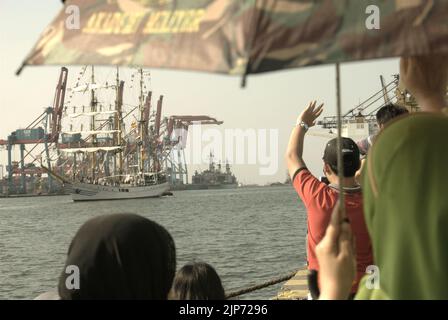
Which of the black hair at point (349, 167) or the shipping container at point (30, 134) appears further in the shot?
the shipping container at point (30, 134)

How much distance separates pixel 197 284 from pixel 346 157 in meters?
0.92

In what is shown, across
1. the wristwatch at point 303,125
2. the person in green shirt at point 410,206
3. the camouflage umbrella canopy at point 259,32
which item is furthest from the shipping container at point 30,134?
the person in green shirt at point 410,206

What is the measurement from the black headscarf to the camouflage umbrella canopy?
47cm

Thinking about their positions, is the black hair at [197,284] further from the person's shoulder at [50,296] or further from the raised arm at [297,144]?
the person's shoulder at [50,296]

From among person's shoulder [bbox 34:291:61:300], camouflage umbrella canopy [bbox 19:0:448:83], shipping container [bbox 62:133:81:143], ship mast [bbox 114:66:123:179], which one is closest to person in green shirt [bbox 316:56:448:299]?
camouflage umbrella canopy [bbox 19:0:448:83]

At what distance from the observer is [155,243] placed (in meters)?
2.04

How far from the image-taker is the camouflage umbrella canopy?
5.90 ft

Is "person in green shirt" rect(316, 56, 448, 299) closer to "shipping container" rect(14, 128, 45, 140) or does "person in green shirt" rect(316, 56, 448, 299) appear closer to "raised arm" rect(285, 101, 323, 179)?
"raised arm" rect(285, 101, 323, 179)

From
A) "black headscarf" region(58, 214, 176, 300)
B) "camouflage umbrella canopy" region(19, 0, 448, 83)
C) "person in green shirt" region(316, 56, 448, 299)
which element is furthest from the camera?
"black headscarf" region(58, 214, 176, 300)

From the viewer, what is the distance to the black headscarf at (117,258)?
6.37 ft

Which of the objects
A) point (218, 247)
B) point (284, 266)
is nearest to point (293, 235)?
point (218, 247)

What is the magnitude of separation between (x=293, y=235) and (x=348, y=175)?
1305 inches

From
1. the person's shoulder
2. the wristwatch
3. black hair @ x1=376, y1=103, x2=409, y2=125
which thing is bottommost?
the person's shoulder

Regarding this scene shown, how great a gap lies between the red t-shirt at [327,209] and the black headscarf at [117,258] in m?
1.39
